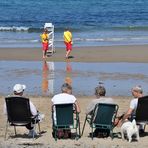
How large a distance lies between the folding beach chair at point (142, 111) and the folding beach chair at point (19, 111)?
1901 millimetres

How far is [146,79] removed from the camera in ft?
64.1

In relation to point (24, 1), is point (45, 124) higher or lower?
lower

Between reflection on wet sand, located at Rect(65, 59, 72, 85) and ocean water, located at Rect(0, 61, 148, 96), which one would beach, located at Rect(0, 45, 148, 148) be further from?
reflection on wet sand, located at Rect(65, 59, 72, 85)

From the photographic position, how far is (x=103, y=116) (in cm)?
1126

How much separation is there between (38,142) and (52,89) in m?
7.00

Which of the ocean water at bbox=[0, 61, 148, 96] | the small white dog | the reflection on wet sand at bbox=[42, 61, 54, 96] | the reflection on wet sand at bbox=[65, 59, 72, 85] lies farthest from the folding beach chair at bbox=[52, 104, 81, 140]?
the reflection on wet sand at bbox=[65, 59, 72, 85]

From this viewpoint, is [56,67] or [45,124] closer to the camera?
[45,124]

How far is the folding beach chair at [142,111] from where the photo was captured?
36.9 feet

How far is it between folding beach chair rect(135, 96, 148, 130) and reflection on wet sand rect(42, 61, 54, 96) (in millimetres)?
6232

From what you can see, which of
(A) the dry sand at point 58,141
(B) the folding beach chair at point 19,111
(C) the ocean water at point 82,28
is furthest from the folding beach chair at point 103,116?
(C) the ocean water at point 82,28

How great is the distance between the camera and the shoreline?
2555 cm

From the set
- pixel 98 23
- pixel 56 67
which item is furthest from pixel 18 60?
pixel 98 23

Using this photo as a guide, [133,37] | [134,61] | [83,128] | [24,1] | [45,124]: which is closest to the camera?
[83,128]

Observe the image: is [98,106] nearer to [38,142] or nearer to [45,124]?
[38,142]
